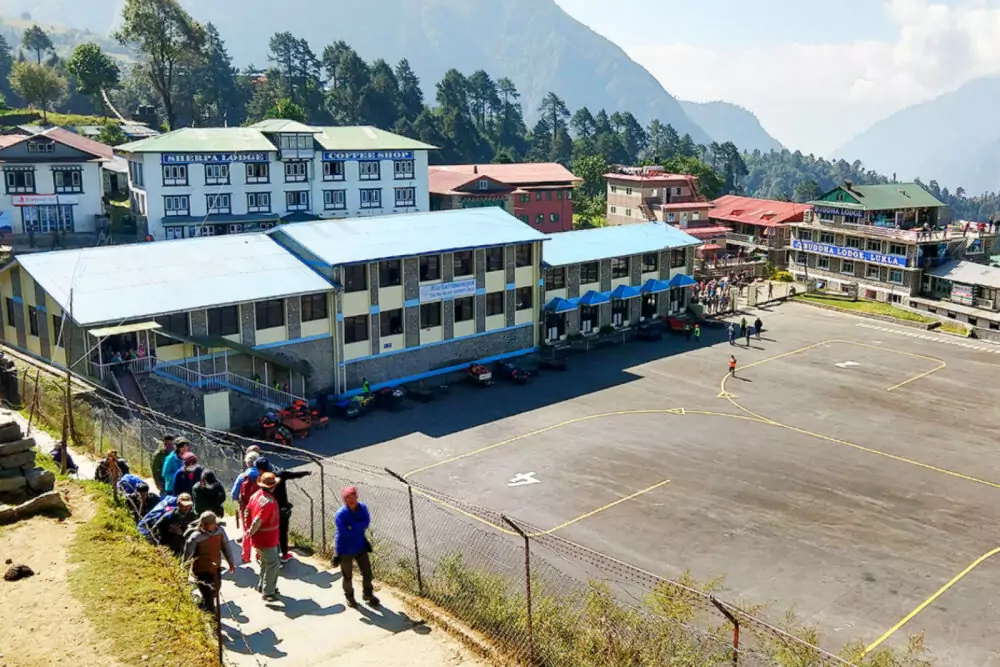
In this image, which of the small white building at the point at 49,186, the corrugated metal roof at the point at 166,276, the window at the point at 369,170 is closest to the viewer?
the corrugated metal roof at the point at 166,276

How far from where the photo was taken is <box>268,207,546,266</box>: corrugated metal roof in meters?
44.6

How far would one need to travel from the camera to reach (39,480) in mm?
18578

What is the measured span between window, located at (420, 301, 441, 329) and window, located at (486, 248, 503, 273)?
13.7ft

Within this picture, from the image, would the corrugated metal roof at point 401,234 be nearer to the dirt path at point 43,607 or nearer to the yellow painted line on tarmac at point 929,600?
the dirt path at point 43,607

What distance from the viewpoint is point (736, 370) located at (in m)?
50.6

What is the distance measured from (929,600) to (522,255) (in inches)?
1222

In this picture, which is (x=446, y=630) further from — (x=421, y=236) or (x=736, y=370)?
(x=736, y=370)

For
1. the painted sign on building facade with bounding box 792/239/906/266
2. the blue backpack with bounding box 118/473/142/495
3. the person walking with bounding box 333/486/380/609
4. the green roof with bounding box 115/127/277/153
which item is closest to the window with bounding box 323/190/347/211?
the green roof with bounding box 115/127/277/153

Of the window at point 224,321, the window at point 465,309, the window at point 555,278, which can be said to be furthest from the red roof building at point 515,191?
the window at point 224,321

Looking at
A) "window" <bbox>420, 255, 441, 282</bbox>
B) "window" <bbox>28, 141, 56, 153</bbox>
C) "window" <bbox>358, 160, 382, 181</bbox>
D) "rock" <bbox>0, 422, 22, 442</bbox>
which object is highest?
"window" <bbox>28, 141, 56, 153</bbox>

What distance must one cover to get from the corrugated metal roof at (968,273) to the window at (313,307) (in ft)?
174

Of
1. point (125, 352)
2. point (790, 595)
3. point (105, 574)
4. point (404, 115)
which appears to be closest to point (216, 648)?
point (105, 574)

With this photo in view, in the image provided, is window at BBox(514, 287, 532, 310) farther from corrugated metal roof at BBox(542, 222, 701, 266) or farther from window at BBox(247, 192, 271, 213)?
window at BBox(247, 192, 271, 213)

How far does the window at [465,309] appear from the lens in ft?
160
